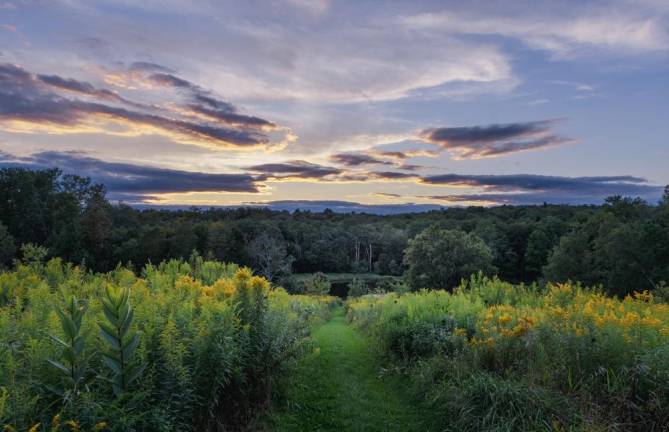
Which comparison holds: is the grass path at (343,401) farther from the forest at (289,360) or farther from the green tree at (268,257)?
the green tree at (268,257)

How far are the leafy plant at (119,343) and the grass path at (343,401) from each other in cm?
287

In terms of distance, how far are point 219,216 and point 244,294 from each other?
8418 cm

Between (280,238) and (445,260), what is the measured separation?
41.5m

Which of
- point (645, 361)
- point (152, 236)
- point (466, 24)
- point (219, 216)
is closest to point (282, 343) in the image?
point (645, 361)

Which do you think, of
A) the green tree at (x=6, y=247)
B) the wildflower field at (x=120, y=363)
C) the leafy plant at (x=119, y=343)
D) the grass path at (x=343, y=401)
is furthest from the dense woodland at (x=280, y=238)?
the leafy plant at (x=119, y=343)

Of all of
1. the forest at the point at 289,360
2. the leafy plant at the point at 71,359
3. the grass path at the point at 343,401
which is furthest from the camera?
the grass path at the point at 343,401

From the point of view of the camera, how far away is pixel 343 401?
24.0 feet

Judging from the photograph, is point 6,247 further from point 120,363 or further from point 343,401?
point 120,363

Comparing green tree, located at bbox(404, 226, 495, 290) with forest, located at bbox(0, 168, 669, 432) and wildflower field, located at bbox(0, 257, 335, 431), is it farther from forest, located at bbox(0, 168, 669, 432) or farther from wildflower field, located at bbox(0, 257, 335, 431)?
wildflower field, located at bbox(0, 257, 335, 431)

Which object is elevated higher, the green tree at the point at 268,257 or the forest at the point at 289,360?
the forest at the point at 289,360

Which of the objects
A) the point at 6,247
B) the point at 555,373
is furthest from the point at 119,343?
the point at 6,247

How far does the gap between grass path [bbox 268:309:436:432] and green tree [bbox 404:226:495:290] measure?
71.8 ft

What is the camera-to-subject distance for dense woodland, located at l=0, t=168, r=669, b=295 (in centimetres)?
3488

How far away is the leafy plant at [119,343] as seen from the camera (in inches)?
139
